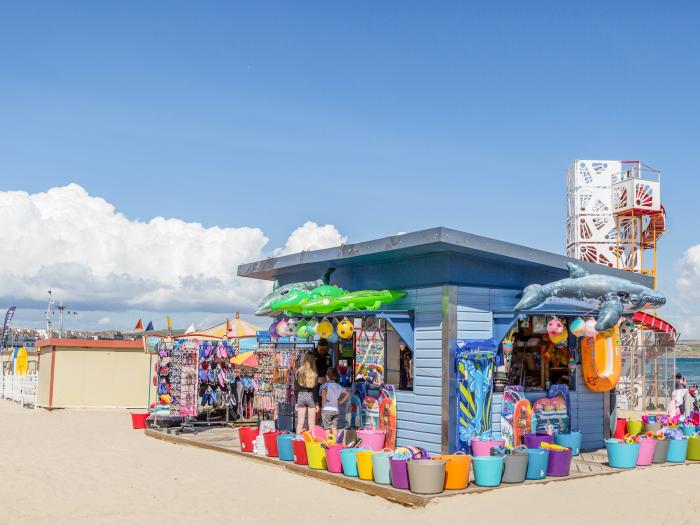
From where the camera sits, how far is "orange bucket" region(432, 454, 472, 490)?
9336 mm

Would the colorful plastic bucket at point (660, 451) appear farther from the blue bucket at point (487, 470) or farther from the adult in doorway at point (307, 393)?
the adult in doorway at point (307, 393)

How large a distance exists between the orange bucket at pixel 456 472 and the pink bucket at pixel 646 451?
3.46 m

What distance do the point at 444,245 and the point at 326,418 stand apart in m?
3.46

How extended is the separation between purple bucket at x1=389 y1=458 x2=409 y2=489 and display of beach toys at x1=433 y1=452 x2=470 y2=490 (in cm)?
49

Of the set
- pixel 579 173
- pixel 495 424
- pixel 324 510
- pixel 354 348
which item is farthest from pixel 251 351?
pixel 579 173

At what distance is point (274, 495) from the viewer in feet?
31.7

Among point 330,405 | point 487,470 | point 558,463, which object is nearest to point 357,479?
point 487,470

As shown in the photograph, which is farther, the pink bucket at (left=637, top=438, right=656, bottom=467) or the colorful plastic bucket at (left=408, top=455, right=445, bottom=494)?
the pink bucket at (left=637, top=438, right=656, bottom=467)

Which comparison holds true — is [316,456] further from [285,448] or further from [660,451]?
[660,451]

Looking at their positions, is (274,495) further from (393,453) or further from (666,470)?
(666,470)

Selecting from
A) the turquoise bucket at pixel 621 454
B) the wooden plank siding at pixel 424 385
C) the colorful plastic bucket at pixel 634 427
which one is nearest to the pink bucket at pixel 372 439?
the wooden plank siding at pixel 424 385

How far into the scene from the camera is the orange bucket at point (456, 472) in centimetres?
934

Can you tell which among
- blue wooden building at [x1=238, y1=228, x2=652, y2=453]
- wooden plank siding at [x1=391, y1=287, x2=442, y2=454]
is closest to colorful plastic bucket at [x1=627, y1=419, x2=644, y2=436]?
blue wooden building at [x1=238, y1=228, x2=652, y2=453]

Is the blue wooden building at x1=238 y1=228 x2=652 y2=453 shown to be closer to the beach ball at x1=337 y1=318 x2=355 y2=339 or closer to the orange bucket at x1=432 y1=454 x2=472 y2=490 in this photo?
the beach ball at x1=337 y1=318 x2=355 y2=339
